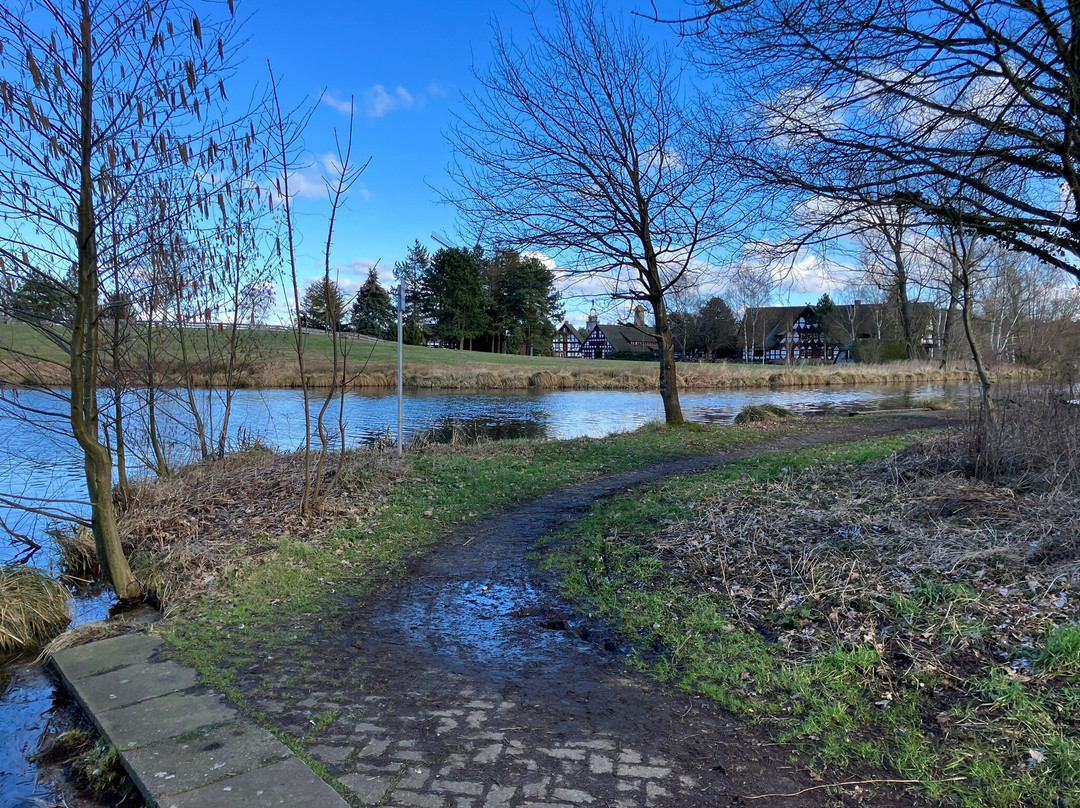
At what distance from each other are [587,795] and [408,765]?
85cm

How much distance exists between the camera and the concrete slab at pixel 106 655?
178 inches

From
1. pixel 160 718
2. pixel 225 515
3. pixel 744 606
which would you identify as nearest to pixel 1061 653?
pixel 744 606

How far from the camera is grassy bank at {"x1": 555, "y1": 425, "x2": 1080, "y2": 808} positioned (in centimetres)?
324

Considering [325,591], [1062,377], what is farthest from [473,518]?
[1062,377]

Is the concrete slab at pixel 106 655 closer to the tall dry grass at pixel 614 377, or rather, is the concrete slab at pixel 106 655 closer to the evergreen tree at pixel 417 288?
the tall dry grass at pixel 614 377

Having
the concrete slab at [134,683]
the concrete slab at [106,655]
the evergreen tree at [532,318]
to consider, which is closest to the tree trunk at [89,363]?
the concrete slab at [106,655]

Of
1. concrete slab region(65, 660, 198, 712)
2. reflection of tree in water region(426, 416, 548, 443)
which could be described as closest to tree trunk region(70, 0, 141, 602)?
concrete slab region(65, 660, 198, 712)

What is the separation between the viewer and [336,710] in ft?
12.5

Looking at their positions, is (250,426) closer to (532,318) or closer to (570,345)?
(532,318)

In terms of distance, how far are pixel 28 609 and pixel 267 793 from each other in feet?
13.2

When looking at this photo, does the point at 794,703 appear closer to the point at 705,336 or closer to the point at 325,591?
the point at 325,591

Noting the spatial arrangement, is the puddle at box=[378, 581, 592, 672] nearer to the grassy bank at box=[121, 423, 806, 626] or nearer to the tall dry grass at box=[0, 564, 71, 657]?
the grassy bank at box=[121, 423, 806, 626]

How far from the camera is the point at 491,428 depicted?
21094 millimetres

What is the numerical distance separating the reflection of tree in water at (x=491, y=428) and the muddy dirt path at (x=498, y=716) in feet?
40.1
